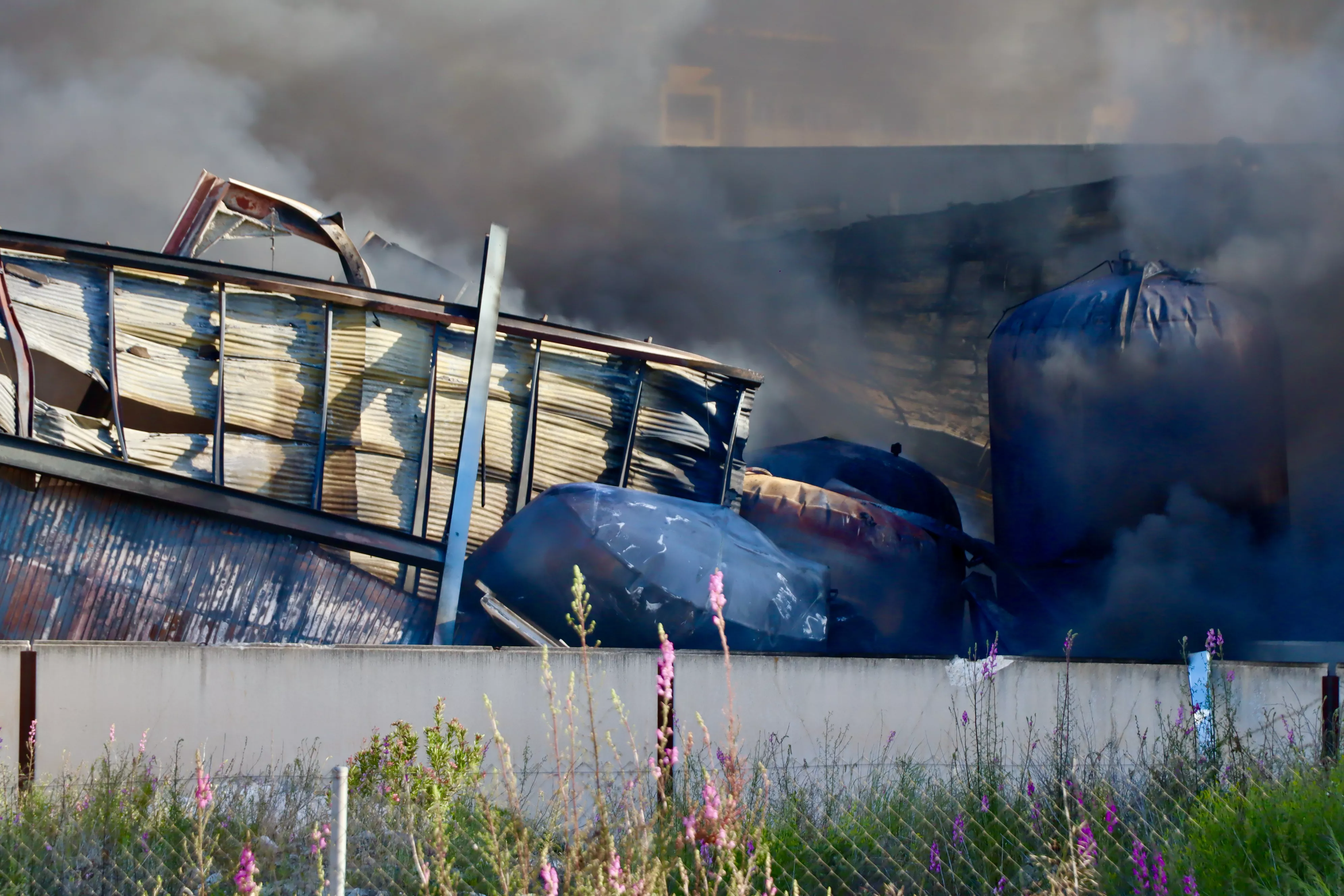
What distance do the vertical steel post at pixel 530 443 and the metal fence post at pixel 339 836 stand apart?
17.3 feet

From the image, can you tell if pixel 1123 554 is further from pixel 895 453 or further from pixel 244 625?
pixel 244 625

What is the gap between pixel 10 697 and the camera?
3.88 metres

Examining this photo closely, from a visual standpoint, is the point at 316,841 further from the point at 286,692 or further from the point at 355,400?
the point at 355,400

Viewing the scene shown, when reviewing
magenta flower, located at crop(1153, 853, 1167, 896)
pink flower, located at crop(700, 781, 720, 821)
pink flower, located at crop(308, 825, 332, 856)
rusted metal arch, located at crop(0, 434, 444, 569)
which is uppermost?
rusted metal arch, located at crop(0, 434, 444, 569)

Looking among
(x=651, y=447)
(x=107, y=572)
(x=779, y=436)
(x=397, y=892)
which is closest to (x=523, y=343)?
(x=651, y=447)

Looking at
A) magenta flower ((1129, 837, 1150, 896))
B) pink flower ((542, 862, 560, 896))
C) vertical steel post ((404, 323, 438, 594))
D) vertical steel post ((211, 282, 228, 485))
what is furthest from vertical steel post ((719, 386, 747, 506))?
pink flower ((542, 862, 560, 896))

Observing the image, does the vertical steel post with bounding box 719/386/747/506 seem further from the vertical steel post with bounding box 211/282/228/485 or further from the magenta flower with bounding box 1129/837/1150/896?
the magenta flower with bounding box 1129/837/1150/896

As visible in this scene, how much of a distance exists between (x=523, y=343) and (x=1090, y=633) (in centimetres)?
471

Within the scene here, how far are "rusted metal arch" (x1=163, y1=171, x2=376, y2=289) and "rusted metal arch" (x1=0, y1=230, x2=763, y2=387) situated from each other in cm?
60

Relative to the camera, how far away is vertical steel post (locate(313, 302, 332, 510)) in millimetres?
6508

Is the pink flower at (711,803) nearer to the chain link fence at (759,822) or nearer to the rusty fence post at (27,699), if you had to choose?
the chain link fence at (759,822)

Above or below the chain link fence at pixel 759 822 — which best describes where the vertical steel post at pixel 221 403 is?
above

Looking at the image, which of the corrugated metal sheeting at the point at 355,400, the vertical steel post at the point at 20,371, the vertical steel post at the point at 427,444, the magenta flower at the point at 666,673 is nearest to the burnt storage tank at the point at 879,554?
the corrugated metal sheeting at the point at 355,400

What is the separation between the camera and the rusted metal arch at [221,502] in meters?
5.63
